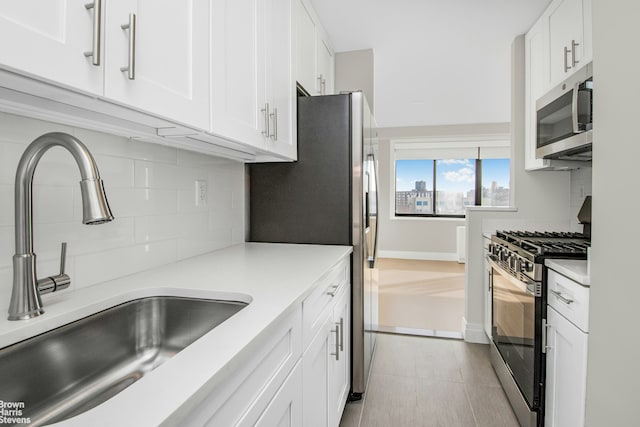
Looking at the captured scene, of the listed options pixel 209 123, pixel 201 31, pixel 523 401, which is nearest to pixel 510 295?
pixel 523 401

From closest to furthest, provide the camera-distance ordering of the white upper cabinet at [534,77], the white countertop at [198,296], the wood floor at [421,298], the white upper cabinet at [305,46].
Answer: the white countertop at [198,296] → the white upper cabinet at [305,46] → the white upper cabinet at [534,77] → the wood floor at [421,298]

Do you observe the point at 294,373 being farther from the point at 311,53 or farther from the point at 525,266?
the point at 311,53

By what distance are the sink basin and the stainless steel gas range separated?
4.78ft

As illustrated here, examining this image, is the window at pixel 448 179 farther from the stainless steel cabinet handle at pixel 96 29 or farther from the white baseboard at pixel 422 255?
the stainless steel cabinet handle at pixel 96 29

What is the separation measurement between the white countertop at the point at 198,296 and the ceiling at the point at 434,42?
1.84 metres

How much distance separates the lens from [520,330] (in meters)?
1.86

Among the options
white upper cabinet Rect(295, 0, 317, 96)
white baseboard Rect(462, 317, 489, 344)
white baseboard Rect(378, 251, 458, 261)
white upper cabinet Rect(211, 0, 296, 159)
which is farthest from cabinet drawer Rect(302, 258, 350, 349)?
white baseboard Rect(378, 251, 458, 261)

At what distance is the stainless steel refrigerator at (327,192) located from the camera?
1.99m

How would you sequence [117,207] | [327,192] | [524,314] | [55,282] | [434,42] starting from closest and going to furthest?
1. [55,282]
2. [117,207]
3. [524,314]
4. [327,192]
5. [434,42]

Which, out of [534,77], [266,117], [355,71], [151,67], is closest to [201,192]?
[266,117]

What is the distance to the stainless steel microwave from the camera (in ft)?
5.70

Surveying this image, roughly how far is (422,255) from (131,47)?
657cm

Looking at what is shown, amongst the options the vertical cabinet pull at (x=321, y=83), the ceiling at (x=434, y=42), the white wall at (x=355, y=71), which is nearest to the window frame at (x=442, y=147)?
the ceiling at (x=434, y=42)

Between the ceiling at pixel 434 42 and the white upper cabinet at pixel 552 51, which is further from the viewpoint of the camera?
the ceiling at pixel 434 42
